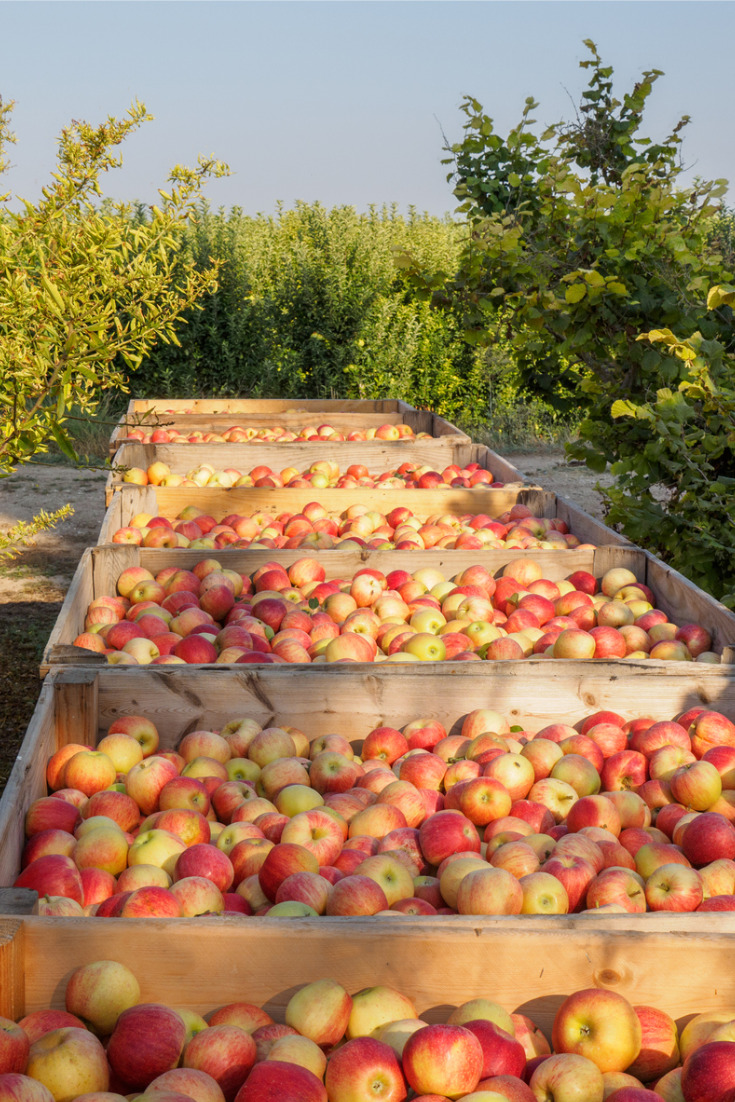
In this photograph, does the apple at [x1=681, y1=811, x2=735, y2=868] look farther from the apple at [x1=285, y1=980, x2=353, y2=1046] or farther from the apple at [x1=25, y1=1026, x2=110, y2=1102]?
the apple at [x1=25, y1=1026, x2=110, y2=1102]

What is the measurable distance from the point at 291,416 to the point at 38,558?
241 cm

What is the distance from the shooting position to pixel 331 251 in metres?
13.1

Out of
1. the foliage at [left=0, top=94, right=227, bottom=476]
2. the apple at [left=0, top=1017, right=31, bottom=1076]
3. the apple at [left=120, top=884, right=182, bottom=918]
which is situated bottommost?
the apple at [left=120, top=884, right=182, bottom=918]

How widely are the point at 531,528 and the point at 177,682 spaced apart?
7.44 feet

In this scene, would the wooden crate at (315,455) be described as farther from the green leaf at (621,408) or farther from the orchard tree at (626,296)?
the green leaf at (621,408)

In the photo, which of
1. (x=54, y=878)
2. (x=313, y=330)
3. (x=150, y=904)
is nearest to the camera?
(x=150, y=904)

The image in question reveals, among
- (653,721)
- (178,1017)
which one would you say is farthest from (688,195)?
(178,1017)

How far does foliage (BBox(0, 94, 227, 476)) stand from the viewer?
2076 mm

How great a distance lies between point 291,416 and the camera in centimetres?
716

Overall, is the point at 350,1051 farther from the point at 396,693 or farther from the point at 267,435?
the point at 267,435

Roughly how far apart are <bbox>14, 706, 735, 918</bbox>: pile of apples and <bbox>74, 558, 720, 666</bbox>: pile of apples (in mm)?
439

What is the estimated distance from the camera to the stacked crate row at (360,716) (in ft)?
4.72

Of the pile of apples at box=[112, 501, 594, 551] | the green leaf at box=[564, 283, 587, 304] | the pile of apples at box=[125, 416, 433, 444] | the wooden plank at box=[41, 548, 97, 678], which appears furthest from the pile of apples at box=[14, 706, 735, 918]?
the pile of apples at box=[125, 416, 433, 444]

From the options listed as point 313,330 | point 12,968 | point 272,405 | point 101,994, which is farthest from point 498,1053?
point 313,330
